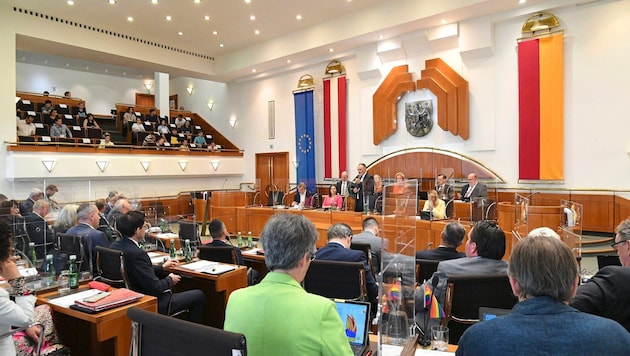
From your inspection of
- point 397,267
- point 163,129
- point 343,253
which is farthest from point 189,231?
point 163,129

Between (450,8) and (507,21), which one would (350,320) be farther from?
(507,21)

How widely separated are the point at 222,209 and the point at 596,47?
8.64 m

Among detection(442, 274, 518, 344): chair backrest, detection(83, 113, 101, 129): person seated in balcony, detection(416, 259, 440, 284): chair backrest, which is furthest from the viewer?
detection(83, 113, 101, 129): person seated in balcony

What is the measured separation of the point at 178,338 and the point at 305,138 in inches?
421

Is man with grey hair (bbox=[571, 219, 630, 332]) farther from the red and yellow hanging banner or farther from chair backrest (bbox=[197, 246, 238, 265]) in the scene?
the red and yellow hanging banner

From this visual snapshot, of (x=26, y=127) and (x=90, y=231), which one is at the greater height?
(x=26, y=127)

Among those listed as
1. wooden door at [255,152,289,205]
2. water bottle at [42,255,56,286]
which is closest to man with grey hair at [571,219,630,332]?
water bottle at [42,255,56,286]

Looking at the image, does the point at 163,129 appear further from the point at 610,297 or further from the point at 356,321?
the point at 610,297

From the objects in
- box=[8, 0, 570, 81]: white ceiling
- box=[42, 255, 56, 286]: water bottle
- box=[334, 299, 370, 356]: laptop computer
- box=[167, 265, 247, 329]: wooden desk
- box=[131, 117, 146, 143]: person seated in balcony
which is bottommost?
box=[167, 265, 247, 329]: wooden desk

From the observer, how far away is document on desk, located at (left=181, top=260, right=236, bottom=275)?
3573mm

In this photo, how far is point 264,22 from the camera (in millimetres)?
10578

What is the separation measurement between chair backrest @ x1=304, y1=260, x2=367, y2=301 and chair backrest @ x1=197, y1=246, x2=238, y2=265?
126 cm

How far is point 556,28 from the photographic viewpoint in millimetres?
7691

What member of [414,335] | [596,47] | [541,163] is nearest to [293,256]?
[414,335]
